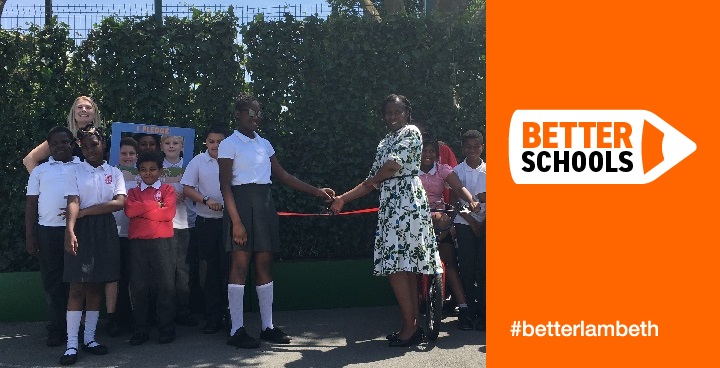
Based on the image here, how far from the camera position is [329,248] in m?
9.58

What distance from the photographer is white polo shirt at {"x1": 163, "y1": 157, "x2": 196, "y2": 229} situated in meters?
8.00

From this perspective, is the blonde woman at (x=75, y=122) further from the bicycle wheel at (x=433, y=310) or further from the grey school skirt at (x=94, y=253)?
the bicycle wheel at (x=433, y=310)

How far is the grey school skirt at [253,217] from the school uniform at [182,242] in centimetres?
71

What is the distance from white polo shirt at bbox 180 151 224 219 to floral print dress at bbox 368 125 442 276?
1.46m

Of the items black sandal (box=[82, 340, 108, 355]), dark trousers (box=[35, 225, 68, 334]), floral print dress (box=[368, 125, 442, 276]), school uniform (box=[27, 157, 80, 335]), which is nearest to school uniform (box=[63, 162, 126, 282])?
school uniform (box=[27, 157, 80, 335])

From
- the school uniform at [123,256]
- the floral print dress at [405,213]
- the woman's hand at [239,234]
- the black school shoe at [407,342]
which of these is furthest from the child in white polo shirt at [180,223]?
the black school shoe at [407,342]

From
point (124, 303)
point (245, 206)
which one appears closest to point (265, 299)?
point (245, 206)

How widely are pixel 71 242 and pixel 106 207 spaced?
0.40 m

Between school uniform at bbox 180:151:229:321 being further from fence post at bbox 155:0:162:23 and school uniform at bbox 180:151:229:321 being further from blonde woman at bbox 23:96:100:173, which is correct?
fence post at bbox 155:0:162:23
